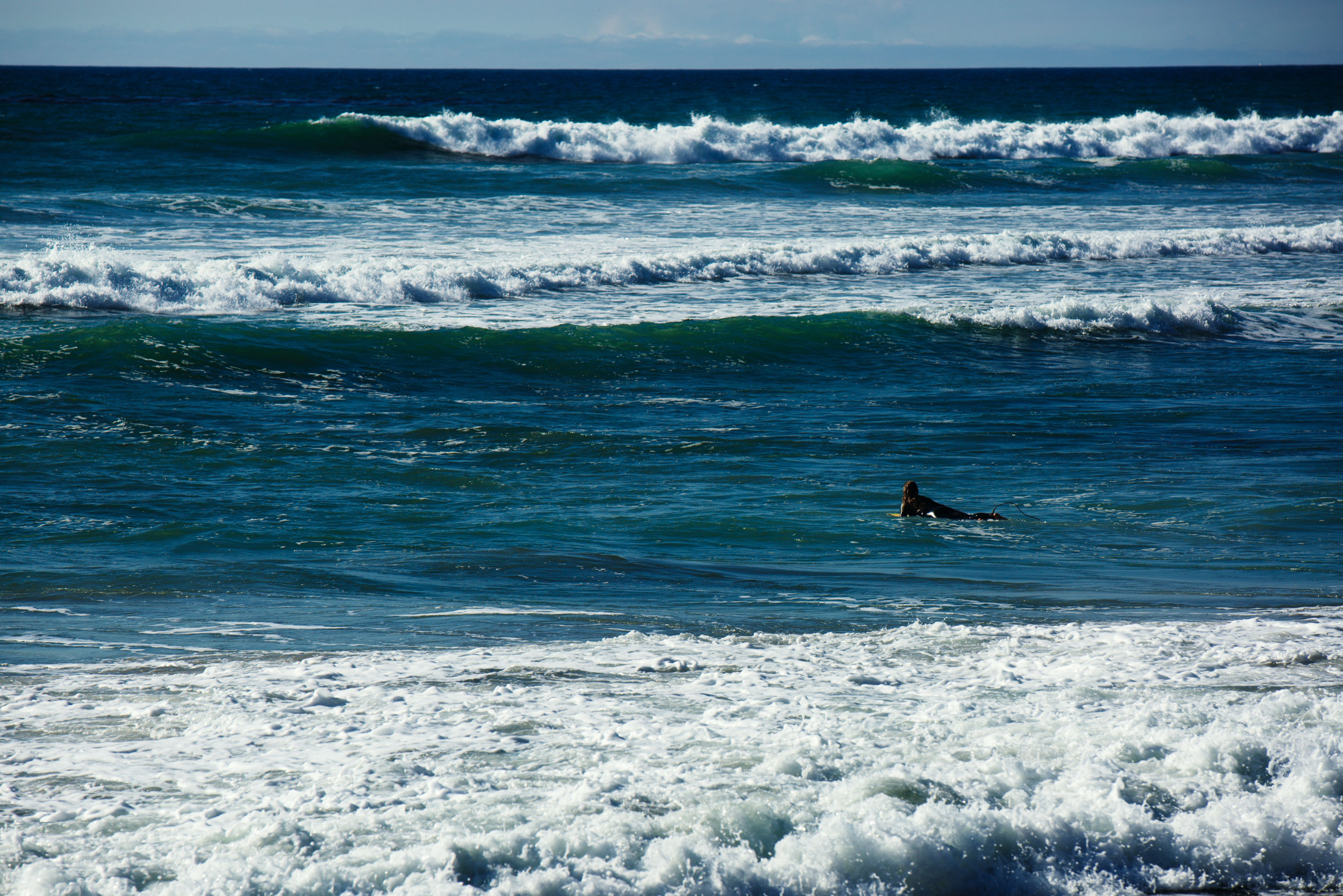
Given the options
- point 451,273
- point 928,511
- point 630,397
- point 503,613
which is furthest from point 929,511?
point 451,273

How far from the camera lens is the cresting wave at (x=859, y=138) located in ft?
120

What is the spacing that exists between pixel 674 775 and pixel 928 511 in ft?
15.1

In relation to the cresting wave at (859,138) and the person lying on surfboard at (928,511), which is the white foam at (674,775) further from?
the cresting wave at (859,138)

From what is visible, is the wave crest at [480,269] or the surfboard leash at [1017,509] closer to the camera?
the surfboard leash at [1017,509]

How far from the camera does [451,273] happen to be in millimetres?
17672

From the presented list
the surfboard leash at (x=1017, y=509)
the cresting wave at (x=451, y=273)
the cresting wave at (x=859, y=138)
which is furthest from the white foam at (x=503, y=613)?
the cresting wave at (x=859, y=138)

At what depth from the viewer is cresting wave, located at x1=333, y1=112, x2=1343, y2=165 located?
36.7 metres

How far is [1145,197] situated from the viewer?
30.8m

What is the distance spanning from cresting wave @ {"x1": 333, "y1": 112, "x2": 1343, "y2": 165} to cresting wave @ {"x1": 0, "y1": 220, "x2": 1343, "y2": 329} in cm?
1734

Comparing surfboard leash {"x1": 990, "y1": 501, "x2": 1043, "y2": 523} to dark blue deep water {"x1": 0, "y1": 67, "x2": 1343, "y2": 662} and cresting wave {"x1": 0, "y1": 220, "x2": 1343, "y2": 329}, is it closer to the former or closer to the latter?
dark blue deep water {"x1": 0, "y1": 67, "x2": 1343, "y2": 662}

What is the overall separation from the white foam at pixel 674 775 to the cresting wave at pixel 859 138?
1308 inches

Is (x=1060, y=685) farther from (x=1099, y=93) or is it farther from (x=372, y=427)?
(x=1099, y=93)

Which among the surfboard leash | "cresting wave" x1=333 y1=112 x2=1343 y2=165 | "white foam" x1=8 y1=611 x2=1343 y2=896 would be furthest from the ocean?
"cresting wave" x1=333 y1=112 x2=1343 y2=165

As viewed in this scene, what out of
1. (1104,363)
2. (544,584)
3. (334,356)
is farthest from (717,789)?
(1104,363)
